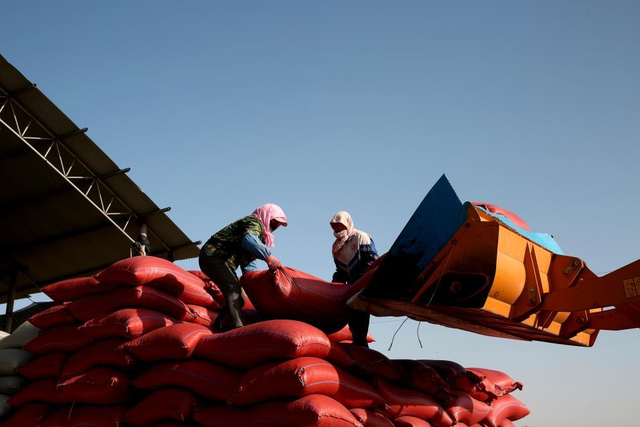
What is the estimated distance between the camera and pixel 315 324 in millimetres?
4867

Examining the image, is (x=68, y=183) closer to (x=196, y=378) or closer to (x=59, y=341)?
(x=59, y=341)

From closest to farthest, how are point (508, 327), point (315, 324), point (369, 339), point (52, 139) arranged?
point (508, 327) < point (315, 324) < point (369, 339) < point (52, 139)

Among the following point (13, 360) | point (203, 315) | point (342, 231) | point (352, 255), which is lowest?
point (13, 360)

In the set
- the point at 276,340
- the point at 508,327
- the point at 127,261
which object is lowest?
the point at 276,340

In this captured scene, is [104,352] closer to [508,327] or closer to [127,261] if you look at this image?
[127,261]

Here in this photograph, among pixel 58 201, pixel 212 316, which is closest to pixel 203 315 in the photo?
pixel 212 316

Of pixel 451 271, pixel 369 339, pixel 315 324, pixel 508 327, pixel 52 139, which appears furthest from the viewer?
pixel 52 139

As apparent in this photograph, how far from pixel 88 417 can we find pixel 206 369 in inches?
38.9

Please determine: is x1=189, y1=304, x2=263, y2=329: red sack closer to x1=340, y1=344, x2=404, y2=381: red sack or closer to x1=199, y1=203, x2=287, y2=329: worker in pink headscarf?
x1=199, y1=203, x2=287, y2=329: worker in pink headscarf

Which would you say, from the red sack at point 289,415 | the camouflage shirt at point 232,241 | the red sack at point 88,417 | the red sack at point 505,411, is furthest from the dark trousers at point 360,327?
the red sack at point 88,417

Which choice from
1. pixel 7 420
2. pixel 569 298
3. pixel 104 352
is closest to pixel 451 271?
pixel 569 298

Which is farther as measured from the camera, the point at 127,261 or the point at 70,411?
the point at 127,261

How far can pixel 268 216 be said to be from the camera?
5188 millimetres

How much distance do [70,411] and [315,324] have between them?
6.27 ft
